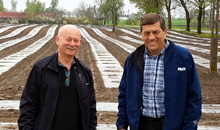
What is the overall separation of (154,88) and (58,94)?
981 mm

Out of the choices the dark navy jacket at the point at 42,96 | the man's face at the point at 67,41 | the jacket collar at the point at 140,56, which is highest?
the man's face at the point at 67,41

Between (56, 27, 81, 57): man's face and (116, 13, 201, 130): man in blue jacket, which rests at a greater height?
(56, 27, 81, 57): man's face

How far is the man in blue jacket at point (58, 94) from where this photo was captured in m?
2.83

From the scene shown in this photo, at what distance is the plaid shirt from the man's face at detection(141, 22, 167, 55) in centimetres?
6

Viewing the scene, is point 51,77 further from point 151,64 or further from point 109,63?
point 109,63

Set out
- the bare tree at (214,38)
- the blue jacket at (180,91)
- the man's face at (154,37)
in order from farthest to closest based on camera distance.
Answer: the bare tree at (214,38)
the man's face at (154,37)
the blue jacket at (180,91)

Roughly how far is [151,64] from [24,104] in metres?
1.37

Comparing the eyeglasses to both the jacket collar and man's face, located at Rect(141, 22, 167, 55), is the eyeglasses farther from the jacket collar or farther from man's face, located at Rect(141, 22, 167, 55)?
man's face, located at Rect(141, 22, 167, 55)

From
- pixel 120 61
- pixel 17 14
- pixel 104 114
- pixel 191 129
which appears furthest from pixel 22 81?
pixel 17 14

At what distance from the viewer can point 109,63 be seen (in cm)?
1512

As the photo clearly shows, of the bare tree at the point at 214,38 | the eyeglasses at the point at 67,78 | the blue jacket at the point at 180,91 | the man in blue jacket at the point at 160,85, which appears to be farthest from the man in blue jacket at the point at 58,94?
the bare tree at the point at 214,38

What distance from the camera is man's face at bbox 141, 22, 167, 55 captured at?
2.92 metres

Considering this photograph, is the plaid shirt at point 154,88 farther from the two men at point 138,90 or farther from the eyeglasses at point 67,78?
the eyeglasses at point 67,78

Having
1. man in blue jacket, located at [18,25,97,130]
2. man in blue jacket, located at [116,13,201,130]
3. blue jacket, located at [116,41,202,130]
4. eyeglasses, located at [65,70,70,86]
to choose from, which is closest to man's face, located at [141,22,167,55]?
man in blue jacket, located at [116,13,201,130]
